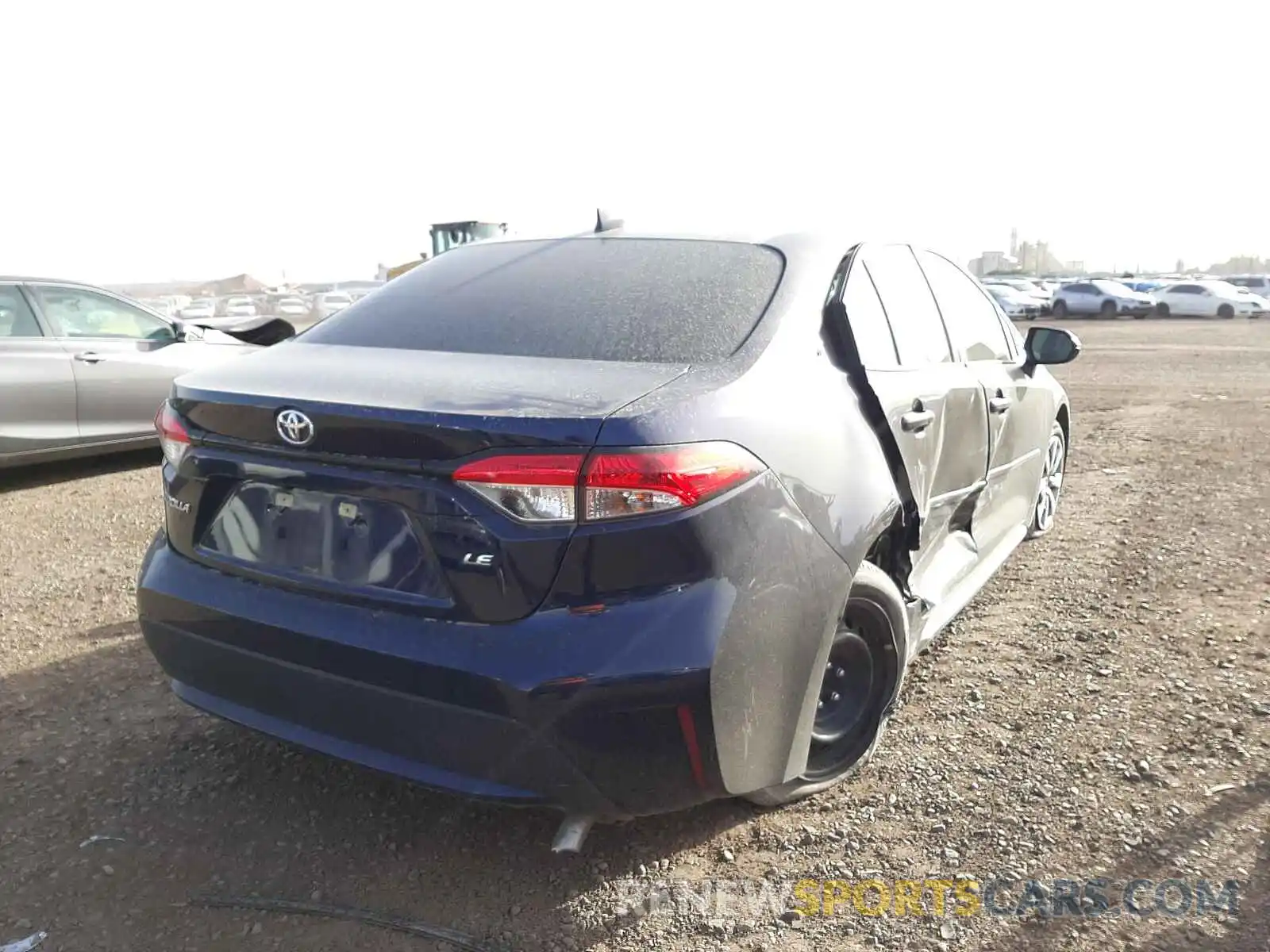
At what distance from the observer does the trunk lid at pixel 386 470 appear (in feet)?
6.70

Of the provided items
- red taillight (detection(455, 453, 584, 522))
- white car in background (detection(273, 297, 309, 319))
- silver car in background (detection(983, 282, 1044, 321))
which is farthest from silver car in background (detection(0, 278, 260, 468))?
white car in background (detection(273, 297, 309, 319))

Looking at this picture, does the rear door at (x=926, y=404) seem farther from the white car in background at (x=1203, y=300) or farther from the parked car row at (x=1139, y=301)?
the white car in background at (x=1203, y=300)

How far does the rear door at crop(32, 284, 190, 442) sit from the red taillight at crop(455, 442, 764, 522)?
5929mm

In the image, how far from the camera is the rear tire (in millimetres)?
2682

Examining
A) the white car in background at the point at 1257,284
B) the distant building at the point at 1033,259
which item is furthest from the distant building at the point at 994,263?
the white car in background at the point at 1257,284

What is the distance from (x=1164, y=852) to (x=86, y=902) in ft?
8.79

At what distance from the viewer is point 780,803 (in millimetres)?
2656

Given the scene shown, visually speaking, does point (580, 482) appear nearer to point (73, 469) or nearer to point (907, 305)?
point (907, 305)

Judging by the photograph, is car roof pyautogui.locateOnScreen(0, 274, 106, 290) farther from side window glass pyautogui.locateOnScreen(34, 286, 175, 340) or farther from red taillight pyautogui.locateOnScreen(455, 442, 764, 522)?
red taillight pyautogui.locateOnScreen(455, 442, 764, 522)

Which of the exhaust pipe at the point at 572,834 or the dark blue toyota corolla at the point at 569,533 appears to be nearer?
the dark blue toyota corolla at the point at 569,533

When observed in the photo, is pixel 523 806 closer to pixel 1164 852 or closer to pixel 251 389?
pixel 251 389

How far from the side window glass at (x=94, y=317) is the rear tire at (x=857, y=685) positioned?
636 centimetres

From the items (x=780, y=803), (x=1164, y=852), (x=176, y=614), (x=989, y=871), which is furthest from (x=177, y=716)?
(x=1164, y=852)

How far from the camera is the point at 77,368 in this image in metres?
6.85
